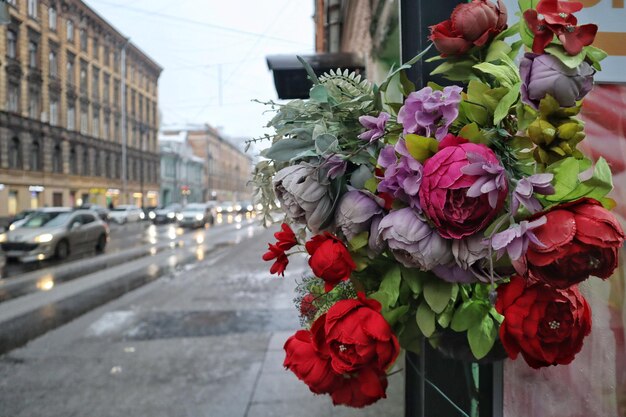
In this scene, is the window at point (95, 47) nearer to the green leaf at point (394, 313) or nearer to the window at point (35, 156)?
the window at point (35, 156)

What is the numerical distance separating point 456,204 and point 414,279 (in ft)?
0.92

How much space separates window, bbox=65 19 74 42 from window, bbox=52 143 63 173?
936 centimetres

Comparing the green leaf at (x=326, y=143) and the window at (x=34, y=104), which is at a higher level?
Answer: the window at (x=34, y=104)

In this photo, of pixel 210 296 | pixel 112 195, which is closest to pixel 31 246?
pixel 210 296

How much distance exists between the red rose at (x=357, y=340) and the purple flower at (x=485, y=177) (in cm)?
32

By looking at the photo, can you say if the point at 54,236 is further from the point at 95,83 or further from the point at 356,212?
the point at 95,83

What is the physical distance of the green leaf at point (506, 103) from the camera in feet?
3.17

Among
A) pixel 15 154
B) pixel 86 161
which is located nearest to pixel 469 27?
pixel 15 154

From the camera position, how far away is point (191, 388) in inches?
159

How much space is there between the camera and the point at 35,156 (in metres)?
32.6

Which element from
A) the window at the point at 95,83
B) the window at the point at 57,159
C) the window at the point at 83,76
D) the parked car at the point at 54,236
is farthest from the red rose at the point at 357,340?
the window at the point at 95,83

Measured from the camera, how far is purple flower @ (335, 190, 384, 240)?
1033 millimetres

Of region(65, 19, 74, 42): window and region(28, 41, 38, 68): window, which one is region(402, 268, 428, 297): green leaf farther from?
region(28, 41, 38, 68): window

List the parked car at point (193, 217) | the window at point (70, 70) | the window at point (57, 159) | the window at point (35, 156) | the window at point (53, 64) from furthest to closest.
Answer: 1. the window at point (57, 159)
2. the window at point (35, 156)
3. the window at point (70, 70)
4. the parked car at point (193, 217)
5. the window at point (53, 64)
